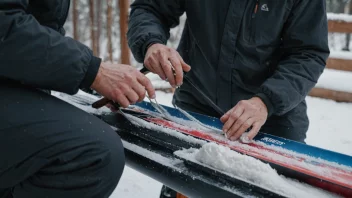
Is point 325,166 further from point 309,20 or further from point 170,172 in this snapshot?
point 309,20

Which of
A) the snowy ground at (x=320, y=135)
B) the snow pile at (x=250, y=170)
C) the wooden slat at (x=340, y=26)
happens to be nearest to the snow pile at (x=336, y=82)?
the snowy ground at (x=320, y=135)

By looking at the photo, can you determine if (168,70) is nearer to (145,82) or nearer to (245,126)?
(145,82)

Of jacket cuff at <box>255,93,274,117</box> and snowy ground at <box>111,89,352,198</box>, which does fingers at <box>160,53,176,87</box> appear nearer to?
jacket cuff at <box>255,93,274,117</box>

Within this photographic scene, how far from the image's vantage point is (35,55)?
1.11 meters

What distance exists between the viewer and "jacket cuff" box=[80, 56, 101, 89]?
1232 millimetres

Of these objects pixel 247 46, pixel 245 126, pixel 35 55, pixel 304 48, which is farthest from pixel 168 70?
pixel 304 48

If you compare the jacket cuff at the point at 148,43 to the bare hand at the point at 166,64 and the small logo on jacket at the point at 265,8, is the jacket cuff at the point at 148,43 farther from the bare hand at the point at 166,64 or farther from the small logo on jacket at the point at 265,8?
the small logo on jacket at the point at 265,8

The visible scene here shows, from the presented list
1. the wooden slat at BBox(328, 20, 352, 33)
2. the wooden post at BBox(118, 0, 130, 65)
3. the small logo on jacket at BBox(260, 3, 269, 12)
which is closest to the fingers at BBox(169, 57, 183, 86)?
the small logo on jacket at BBox(260, 3, 269, 12)

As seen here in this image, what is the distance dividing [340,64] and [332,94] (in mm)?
542

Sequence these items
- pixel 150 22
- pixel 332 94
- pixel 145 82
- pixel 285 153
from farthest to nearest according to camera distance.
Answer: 1. pixel 332 94
2. pixel 150 22
3. pixel 285 153
4. pixel 145 82

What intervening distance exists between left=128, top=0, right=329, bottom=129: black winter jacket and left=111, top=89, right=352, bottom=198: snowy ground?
826mm

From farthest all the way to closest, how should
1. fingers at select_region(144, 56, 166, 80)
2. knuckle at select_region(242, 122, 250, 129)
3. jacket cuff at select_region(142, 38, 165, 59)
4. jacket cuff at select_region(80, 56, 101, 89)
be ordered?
jacket cuff at select_region(142, 38, 165, 59) < fingers at select_region(144, 56, 166, 80) < knuckle at select_region(242, 122, 250, 129) < jacket cuff at select_region(80, 56, 101, 89)

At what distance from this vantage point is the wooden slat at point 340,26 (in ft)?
17.9

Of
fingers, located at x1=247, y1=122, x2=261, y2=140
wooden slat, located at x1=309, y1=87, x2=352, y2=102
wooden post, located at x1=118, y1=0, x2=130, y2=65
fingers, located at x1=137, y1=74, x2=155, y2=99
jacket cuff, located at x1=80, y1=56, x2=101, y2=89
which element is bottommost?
wooden slat, located at x1=309, y1=87, x2=352, y2=102
